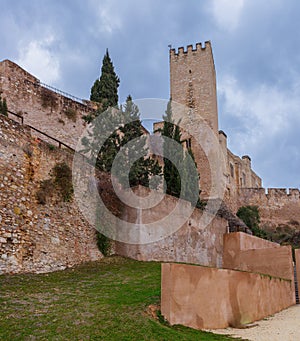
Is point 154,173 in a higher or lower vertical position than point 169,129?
lower

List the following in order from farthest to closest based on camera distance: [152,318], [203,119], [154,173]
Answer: [203,119] < [154,173] < [152,318]

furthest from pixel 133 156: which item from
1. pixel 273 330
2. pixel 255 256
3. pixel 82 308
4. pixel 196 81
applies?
pixel 196 81

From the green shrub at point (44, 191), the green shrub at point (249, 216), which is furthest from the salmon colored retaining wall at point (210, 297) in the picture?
the green shrub at point (249, 216)

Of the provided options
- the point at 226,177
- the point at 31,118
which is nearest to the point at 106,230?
the point at 31,118

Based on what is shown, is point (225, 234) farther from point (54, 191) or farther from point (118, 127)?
point (54, 191)

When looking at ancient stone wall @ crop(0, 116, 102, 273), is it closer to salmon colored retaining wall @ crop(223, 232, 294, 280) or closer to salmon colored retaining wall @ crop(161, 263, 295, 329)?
salmon colored retaining wall @ crop(161, 263, 295, 329)

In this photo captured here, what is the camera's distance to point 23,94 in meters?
23.3

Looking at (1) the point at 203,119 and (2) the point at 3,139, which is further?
(1) the point at 203,119

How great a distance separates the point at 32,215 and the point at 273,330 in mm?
6870

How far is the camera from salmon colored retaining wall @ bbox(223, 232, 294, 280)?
16875mm

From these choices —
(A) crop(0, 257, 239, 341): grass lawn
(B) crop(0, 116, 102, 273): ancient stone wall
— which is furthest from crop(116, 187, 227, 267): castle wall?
(A) crop(0, 257, 239, 341): grass lawn

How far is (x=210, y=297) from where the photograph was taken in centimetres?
1009

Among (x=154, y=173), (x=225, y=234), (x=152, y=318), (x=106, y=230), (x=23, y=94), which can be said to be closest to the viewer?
(x=152, y=318)

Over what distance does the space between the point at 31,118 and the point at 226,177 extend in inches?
744
